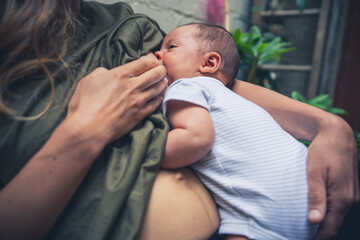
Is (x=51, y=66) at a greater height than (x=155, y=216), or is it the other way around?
(x=51, y=66)

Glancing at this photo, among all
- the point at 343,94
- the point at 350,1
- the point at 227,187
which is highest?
the point at 350,1

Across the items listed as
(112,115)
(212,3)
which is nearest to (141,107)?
(112,115)

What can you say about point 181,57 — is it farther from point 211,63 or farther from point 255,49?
point 255,49

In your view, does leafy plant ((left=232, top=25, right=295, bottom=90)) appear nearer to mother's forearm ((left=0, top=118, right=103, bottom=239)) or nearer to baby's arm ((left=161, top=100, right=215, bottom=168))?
baby's arm ((left=161, top=100, right=215, bottom=168))

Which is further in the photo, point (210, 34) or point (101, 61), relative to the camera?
point (210, 34)

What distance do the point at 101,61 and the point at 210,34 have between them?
0.42 metres

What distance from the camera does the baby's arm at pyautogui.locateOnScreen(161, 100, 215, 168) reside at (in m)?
0.66

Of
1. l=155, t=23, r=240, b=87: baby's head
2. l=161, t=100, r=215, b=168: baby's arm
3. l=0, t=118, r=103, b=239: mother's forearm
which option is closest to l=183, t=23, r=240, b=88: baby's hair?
l=155, t=23, r=240, b=87: baby's head

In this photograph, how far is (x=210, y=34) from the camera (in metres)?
0.97

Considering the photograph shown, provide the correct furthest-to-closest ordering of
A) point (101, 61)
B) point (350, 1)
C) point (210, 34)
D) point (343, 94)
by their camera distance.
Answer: point (343, 94)
point (350, 1)
point (210, 34)
point (101, 61)

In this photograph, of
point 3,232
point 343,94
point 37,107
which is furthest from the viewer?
point 343,94

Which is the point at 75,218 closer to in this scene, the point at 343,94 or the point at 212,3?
the point at 212,3

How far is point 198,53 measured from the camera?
36.7 inches

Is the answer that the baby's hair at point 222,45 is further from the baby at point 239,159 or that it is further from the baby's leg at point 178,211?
the baby's leg at point 178,211
